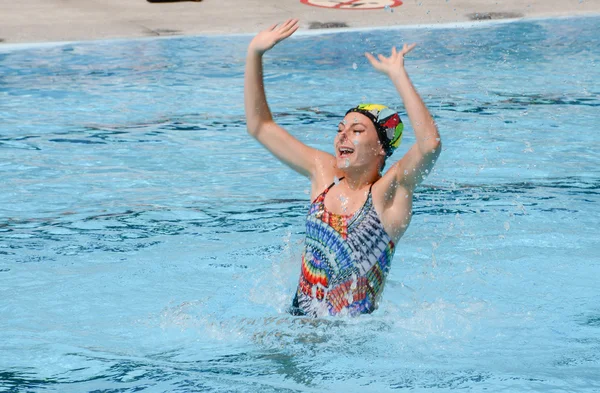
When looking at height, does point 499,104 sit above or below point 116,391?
above

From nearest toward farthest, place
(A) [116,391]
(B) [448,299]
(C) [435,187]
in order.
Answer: (A) [116,391]
(B) [448,299]
(C) [435,187]

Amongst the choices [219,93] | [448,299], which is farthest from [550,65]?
[448,299]

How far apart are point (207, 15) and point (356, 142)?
9.30m

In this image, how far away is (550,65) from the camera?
35.8ft

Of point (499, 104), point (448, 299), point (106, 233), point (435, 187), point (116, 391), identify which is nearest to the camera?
point (116, 391)

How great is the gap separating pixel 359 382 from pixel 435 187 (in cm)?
327

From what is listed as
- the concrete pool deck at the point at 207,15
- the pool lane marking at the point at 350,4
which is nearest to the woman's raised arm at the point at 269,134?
the concrete pool deck at the point at 207,15

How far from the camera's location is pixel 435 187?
690cm

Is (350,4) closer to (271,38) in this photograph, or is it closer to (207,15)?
(207,15)

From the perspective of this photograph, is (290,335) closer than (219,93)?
Yes

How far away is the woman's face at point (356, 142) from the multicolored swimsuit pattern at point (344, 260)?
16 cm

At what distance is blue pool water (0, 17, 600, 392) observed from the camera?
13.1 ft

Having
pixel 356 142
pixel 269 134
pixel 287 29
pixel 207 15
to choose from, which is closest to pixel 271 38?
pixel 287 29

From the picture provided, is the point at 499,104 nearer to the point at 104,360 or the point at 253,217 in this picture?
the point at 253,217
